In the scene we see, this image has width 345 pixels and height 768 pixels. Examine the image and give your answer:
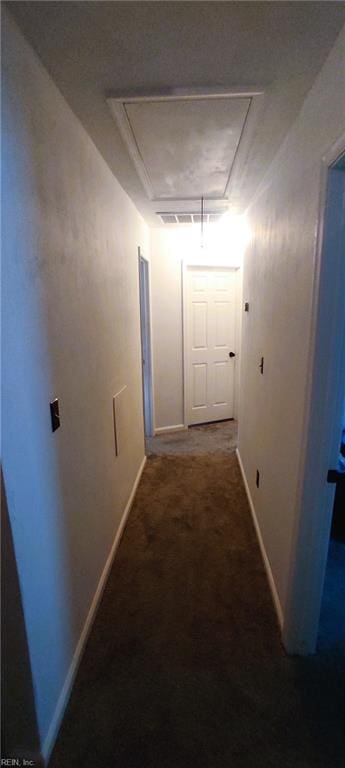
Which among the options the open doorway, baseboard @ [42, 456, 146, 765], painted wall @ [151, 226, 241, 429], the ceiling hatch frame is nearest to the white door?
painted wall @ [151, 226, 241, 429]

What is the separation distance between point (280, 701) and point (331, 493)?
2.63 feet

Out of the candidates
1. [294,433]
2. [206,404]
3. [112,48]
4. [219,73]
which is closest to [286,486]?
[294,433]

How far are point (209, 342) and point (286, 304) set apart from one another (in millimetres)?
2424

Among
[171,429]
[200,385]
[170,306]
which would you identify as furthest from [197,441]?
[170,306]

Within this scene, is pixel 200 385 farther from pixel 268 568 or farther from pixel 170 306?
pixel 268 568

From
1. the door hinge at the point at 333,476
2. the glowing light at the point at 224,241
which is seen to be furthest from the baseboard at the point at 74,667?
the glowing light at the point at 224,241

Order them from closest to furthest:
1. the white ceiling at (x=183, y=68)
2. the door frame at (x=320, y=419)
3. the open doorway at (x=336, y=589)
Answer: the white ceiling at (x=183, y=68), the door frame at (x=320, y=419), the open doorway at (x=336, y=589)

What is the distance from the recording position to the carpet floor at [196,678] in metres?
1.07

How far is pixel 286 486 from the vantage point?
4.74ft

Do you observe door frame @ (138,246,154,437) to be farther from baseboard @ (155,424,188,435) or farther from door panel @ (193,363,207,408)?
door panel @ (193,363,207,408)

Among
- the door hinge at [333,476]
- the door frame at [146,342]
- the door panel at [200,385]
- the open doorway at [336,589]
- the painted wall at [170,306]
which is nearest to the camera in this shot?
the door hinge at [333,476]

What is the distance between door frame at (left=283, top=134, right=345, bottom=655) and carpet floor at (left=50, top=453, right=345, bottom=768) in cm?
16

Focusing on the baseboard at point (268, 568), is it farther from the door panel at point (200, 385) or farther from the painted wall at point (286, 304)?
the door panel at point (200, 385)

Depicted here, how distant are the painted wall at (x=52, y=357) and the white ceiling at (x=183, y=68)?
105mm
